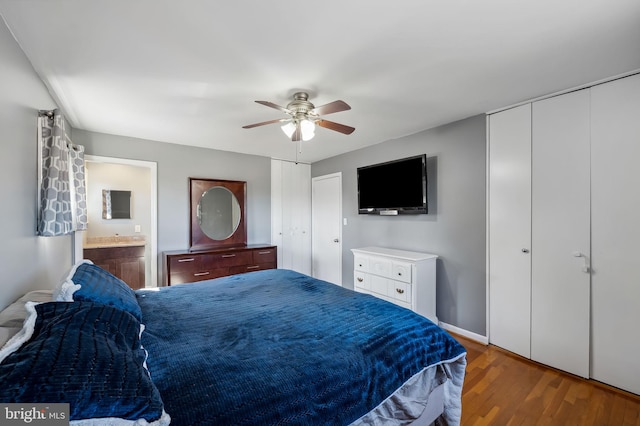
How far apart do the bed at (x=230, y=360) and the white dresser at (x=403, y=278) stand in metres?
1.22

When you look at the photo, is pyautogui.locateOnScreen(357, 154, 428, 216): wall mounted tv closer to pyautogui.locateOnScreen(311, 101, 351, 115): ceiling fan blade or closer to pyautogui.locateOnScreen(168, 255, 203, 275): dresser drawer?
pyautogui.locateOnScreen(311, 101, 351, 115): ceiling fan blade

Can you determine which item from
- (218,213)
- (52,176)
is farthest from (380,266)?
(52,176)

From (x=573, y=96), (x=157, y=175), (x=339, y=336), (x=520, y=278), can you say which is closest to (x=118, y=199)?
(x=157, y=175)

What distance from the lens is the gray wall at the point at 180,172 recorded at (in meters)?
3.58

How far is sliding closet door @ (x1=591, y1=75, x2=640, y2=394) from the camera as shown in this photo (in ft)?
6.74

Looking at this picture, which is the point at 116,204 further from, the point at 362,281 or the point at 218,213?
the point at 362,281

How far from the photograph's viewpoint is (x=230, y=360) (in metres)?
1.21

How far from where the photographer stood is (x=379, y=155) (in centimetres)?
406

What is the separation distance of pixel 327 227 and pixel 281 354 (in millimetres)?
3770

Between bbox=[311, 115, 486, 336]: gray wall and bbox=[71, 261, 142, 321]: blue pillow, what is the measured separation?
3.03 metres

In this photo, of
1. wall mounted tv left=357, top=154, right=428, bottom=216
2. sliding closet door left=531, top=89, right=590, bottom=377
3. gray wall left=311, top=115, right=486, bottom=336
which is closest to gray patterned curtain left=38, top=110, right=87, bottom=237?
wall mounted tv left=357, top=154, right=428, bottom=216

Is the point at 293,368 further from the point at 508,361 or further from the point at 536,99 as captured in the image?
the point at 536,99

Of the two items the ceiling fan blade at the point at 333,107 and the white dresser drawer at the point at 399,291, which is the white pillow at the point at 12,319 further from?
the white dresser drawer at the point at 399,291

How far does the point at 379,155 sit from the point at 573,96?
2148 millimetres
